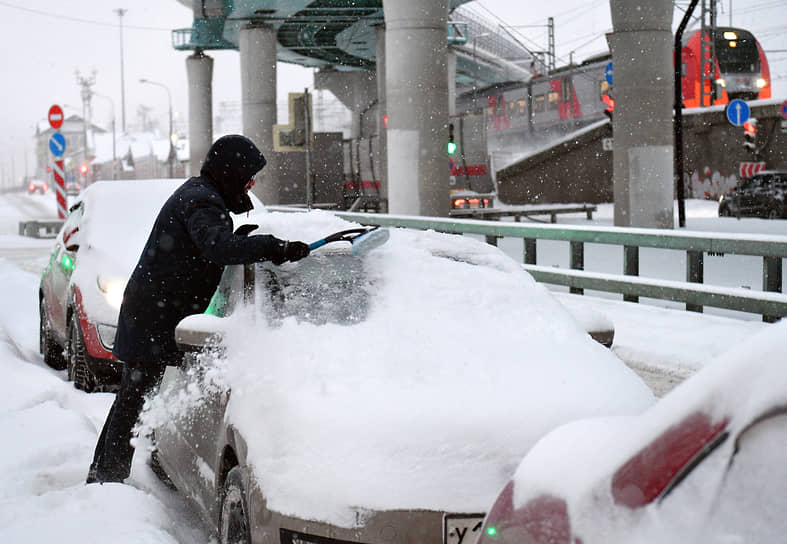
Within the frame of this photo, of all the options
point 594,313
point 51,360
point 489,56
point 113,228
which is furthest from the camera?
point 489,56

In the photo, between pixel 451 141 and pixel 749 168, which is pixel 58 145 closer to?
pixel 451 141

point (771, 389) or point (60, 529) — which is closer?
point (771, 389)

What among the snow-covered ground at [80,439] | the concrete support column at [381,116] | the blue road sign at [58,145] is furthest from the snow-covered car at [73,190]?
the snow-covered ground at [80,439]

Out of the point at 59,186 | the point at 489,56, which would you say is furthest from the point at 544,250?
the point at 489,56

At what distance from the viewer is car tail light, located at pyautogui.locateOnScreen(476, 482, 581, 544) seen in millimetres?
1759

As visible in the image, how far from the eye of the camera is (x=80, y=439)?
18.6ft

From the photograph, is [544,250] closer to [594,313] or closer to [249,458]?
[594,313]

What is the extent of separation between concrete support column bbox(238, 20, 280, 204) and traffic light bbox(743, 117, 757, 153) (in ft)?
65.8

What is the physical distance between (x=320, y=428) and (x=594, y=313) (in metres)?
1.81

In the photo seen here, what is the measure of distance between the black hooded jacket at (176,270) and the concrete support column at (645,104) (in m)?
20.0

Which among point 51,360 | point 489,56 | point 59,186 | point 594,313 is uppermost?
point 489,56

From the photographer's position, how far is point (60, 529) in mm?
3822

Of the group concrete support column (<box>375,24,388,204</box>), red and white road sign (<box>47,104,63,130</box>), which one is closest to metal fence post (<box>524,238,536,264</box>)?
red and white road sign (<box>47,104,63,130</box>)

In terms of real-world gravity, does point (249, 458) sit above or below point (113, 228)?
below
